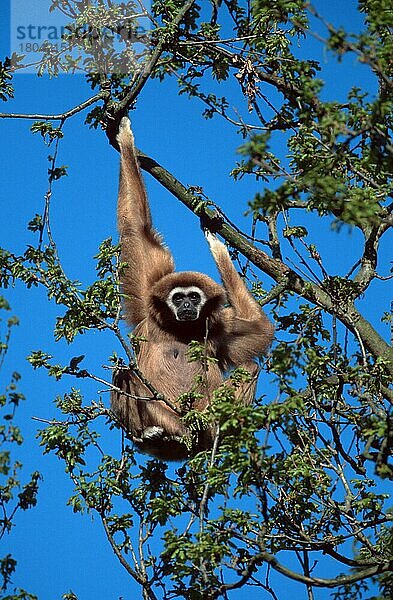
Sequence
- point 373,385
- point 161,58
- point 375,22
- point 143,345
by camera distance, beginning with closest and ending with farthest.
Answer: point 375,22, point 373,385, point 161,58, point 143,345

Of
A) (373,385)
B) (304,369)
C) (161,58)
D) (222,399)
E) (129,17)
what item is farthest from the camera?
(161,58)

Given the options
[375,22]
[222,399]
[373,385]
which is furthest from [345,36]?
[373,385]

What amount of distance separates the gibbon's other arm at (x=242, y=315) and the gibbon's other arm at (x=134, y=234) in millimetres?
1173

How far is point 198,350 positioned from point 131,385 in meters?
3.68

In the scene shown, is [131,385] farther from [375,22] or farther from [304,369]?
[375,22]

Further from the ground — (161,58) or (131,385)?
(161,58)

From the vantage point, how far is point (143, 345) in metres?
12.7

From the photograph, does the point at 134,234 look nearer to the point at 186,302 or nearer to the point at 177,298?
the point at 177,298

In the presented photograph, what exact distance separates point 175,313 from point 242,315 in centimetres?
103

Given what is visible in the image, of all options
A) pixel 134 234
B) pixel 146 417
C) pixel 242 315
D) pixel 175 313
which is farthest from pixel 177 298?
pixel 146 417

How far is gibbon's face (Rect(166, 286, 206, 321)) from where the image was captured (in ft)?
41.2

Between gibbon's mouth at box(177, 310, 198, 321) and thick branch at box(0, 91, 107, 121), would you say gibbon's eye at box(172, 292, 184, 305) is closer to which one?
gibbon's mouth at box(177, 310, 198, 321)

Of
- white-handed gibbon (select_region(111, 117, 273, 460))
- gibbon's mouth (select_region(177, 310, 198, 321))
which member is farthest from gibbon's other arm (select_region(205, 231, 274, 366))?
gibbon's mouth (select_region(177, 310, 198, 321))

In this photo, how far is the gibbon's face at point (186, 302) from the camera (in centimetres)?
1257
